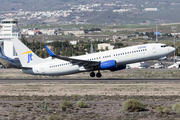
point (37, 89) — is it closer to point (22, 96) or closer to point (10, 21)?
point (22, 96)

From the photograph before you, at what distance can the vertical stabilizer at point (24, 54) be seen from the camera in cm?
5478

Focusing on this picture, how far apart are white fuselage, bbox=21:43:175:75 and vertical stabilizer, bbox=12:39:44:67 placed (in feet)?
3.01

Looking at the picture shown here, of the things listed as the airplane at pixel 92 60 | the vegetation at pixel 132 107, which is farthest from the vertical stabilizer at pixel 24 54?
the vegetation at pixel 132 107

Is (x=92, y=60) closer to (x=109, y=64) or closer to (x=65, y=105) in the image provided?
(x=109, y=64)

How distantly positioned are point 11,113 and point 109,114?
799 centimetres

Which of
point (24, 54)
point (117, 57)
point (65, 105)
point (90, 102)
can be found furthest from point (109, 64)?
point (65, 105)

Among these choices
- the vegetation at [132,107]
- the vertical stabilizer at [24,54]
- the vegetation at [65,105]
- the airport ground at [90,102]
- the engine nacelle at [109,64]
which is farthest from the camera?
the vertical stabilizer at [24,54]

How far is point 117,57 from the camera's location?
176ft

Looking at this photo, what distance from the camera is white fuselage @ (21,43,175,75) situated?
175 ft

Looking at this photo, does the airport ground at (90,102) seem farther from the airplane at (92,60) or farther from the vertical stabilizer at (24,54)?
the vertical stabilizer at (24,54)

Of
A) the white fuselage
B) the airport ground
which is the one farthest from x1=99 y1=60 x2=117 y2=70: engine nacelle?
the airport ground

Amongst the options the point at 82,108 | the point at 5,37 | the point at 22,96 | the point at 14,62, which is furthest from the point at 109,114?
the point at 5,37

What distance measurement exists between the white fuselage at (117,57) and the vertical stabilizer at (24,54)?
3.01 ft

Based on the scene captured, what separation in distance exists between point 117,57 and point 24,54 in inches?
590
